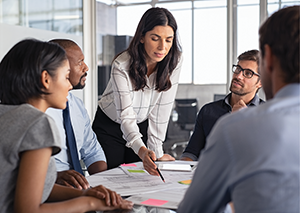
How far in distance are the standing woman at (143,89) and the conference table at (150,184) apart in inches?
9.7

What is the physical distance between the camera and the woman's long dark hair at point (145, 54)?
215cm

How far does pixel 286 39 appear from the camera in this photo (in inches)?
29.1

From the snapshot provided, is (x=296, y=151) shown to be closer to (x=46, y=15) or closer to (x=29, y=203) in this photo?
(x=29, y=203)

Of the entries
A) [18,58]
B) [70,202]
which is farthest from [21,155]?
[18,58]

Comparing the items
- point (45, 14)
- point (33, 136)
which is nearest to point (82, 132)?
point (33, 136)

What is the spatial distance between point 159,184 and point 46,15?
3338 mm

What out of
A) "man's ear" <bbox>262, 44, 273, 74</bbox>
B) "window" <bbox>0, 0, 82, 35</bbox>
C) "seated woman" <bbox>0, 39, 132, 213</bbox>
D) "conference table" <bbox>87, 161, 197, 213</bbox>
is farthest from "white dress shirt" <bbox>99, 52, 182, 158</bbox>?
"window" <bbox>0, 0, 82, 35</bbox>

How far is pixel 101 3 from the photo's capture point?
5.02 meters

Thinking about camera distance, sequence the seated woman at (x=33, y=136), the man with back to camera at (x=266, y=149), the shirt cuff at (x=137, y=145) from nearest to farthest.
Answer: the man with back to camera at (x=266, y=149) → the seated woman at (x=33, y=136) → the shirt cuff at (x=137, y=145)

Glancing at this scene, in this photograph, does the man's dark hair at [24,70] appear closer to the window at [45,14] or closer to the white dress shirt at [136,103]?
the white dress shirt at [136,103]

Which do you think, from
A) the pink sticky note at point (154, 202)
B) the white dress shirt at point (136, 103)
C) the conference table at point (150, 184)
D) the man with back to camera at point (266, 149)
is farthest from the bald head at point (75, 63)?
the man with back to camera at point (266, 149)

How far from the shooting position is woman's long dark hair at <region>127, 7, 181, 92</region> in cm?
215

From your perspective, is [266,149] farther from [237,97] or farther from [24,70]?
[237,97]

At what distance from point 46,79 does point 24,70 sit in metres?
0.08
